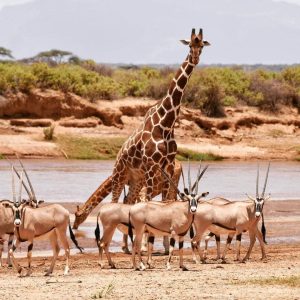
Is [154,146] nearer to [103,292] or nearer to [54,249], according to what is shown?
[54,249]

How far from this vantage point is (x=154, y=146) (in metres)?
19.8

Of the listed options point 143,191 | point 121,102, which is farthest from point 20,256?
point 121,102

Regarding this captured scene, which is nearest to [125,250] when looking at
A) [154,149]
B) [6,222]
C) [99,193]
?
[154,149]

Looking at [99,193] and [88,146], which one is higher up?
[99,193]

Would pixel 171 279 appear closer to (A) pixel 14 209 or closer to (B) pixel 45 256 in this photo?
(A) pixel 14 209

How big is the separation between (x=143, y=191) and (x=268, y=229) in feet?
15.6

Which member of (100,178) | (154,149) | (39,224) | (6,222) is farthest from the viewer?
(100,178)

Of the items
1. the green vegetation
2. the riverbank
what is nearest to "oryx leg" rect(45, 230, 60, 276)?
the riverbank

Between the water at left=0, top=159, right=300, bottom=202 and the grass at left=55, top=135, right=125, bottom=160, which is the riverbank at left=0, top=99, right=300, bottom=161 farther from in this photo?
the water at left=0, top=159, right=300, bottom=202

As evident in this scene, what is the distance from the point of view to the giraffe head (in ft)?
65.3

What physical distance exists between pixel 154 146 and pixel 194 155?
26.2 m

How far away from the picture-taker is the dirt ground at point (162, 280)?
46.0ft

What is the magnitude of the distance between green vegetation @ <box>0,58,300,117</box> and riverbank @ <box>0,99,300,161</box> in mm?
879

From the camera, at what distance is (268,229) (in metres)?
23.8
